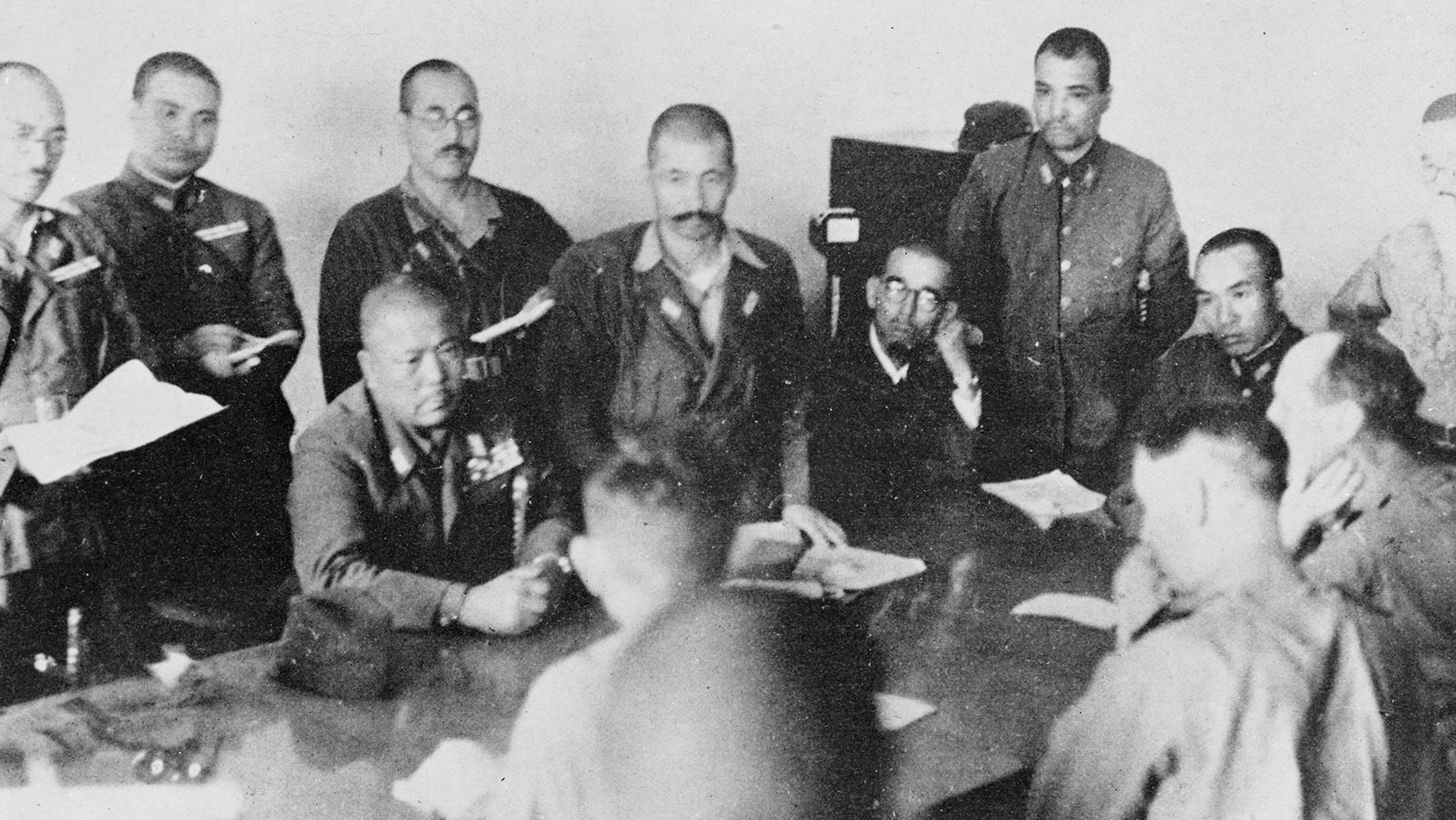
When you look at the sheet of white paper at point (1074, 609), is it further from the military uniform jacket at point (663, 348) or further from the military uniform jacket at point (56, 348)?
the military uniform jacket at point (56, 348)

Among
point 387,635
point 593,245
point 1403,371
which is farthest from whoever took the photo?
point 1403,371

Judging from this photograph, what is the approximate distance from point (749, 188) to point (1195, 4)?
3.00 ft

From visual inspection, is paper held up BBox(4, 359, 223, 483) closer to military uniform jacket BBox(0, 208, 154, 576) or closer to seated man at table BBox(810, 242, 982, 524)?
military uniform jacket BBox(0, 208, 154, 576)

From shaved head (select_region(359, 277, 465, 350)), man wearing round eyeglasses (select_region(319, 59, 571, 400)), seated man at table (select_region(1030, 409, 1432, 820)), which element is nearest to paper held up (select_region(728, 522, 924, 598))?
seated man at table (select_region(1030, 409, 1432, 820))

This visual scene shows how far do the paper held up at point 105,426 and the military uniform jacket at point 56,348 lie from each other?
0.06ft

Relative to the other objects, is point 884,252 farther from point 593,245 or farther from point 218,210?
point 218,210

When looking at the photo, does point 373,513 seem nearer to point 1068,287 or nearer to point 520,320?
point 520,320

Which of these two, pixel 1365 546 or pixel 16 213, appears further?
pixel 1365 546

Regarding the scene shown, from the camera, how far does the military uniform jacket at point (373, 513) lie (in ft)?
6.85

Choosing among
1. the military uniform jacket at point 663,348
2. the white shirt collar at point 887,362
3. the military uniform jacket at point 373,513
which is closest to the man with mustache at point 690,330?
the military uniform jacket at point 663,348

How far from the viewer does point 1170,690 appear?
214 cm

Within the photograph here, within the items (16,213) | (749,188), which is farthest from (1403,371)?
(16,213)

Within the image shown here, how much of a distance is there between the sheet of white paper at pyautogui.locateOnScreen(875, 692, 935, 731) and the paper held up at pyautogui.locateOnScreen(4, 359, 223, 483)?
4.13ft

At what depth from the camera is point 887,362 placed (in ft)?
7.50
